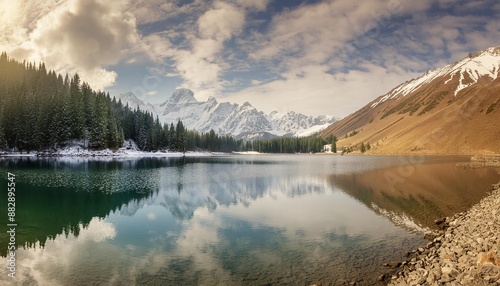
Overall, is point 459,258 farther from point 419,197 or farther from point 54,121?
point 54,121

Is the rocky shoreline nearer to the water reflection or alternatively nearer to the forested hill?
the water reflection

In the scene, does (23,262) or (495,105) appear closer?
(23,262)

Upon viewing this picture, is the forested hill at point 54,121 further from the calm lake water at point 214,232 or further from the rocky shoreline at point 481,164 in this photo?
the rocky shoreline at point 481,164

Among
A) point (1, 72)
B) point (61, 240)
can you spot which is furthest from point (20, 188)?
point (1, 72)

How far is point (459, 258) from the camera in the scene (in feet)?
57.6

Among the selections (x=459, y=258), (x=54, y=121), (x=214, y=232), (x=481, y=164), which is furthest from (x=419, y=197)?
(x=54, y=121)

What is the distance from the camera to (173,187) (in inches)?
2125

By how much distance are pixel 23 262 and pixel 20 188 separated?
3408 cm

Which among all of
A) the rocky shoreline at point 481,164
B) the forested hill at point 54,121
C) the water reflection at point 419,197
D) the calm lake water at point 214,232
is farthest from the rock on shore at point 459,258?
the forested hill at point 54,121

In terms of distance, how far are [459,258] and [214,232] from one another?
1839cm

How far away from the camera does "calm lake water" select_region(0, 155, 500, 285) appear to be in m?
18.1

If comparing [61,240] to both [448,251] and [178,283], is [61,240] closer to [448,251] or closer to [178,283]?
[178,283]

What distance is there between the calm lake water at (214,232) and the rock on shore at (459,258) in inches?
62.3

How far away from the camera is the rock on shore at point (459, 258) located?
14.7 metres
